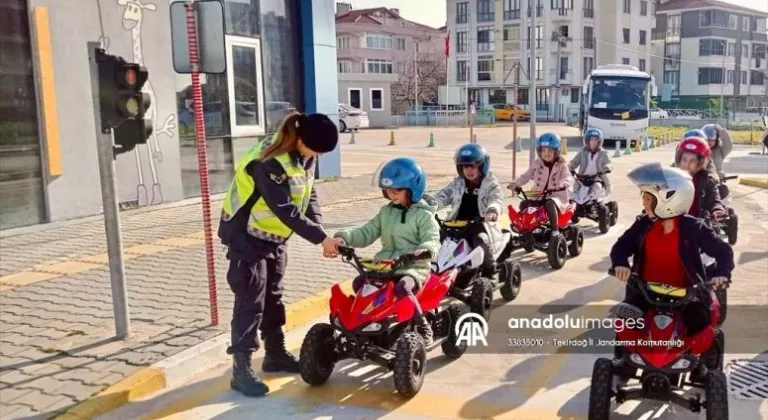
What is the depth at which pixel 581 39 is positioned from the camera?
62.9 meters

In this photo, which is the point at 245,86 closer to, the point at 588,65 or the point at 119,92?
the point at 119,92

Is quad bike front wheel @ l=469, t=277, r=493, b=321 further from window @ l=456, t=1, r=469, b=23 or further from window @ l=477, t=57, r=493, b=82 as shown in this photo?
window @ l=456, t=1, r=469, b=23

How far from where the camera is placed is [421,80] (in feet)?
242

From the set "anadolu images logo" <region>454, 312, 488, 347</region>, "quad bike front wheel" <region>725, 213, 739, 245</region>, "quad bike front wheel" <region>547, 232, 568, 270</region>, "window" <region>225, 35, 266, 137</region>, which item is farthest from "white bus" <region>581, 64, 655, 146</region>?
"anadolu images logo" <region>454, 312, 488, 347</region>

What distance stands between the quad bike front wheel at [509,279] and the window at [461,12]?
66.6 m

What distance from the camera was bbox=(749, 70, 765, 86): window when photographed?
226ft

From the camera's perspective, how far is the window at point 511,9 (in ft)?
219

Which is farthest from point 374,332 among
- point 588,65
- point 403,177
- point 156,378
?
point 588,65

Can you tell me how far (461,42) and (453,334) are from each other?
2701 inches

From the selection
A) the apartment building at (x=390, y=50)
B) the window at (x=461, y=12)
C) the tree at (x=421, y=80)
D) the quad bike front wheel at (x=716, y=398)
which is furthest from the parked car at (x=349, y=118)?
the quad bike front wheel at (x=716, y=398)

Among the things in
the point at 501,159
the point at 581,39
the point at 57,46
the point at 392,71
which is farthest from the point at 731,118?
the point at 57,46

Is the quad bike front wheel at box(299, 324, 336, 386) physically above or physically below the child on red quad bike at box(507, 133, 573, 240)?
below

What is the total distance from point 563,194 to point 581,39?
5827cm

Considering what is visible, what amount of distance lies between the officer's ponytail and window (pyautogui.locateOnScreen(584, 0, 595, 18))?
6431cm
